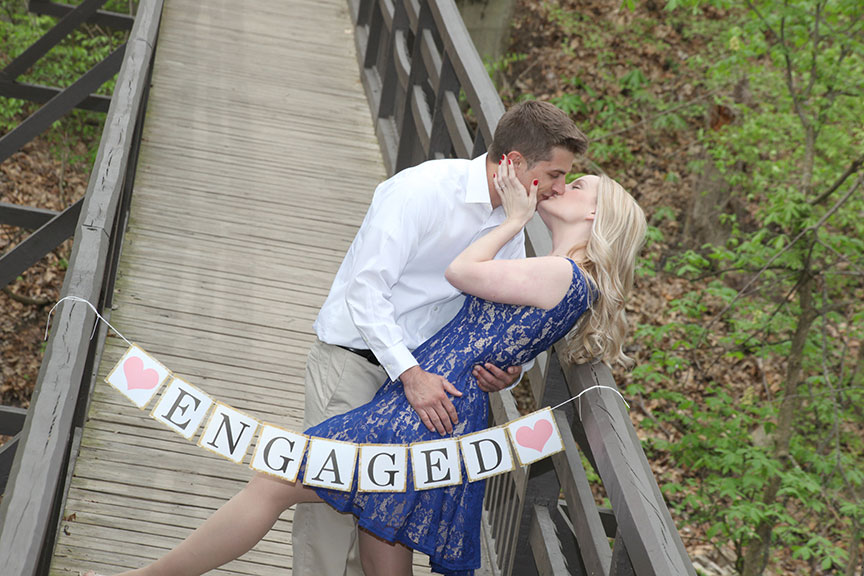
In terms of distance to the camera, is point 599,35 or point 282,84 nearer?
point 282,84

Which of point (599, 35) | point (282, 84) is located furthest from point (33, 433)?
point (599, 35)

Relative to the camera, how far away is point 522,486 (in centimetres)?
319

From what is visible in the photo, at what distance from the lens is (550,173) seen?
2816mm

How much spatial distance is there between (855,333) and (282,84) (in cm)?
513

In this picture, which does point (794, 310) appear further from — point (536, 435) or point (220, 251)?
point (536, 435)

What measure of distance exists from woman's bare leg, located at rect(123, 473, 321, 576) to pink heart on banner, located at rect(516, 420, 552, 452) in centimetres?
62

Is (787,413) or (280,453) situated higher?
(280,453)

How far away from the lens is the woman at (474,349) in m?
2.68

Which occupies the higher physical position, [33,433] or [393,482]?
[33,433]

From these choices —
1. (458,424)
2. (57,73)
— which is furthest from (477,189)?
(57,73)

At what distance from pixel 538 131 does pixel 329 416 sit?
3.49 feet

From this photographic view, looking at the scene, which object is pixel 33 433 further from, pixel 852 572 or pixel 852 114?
pixel 852 114

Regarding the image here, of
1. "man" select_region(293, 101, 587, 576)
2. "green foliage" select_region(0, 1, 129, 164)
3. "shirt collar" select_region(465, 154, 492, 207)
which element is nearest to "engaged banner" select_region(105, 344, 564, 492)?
"man" select_region(293, 101, 587, 576)

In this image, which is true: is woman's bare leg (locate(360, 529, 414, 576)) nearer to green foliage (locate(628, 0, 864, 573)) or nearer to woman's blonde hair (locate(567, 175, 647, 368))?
woman's blonde hair (locate(567, 175, 647, 368))
